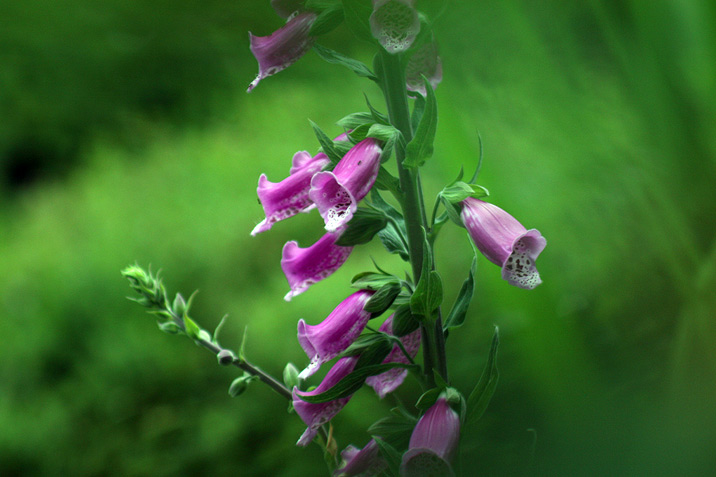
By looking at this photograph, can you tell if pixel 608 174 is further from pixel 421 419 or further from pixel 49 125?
pixel 49 125

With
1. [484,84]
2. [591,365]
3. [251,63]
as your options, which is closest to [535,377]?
[591,365]

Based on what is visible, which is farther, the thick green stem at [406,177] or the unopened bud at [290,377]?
the unopened bud at [290,377]

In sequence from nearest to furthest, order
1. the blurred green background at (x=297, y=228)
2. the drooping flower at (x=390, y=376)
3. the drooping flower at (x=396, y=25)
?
the blurred green background at (x=297, y=228), the drooping flower at (x=396, y=25), the drooping flower at (x=390, y=376)

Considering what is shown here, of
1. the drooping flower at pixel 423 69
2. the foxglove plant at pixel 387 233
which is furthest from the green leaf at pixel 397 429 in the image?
the drooping flower at pixel 423 69

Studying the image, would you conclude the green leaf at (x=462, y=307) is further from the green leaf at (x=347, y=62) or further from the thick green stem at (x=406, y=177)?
the green leaf at (x=347, y=62)

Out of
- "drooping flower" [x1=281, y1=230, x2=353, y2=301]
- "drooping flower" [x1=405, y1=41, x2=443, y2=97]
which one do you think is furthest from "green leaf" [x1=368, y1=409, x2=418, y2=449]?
"drooping flower" [x1=405, y1=41, x2=443, y2=97]

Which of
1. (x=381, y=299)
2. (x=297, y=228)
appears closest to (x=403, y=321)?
(x=381, y=299)

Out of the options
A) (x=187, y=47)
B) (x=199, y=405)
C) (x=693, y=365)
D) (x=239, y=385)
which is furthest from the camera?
(x=187, y=47)

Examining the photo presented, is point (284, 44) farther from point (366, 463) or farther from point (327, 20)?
point (366, 463)
